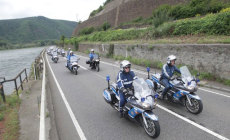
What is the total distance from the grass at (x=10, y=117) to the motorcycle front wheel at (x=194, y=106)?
17.2 ft

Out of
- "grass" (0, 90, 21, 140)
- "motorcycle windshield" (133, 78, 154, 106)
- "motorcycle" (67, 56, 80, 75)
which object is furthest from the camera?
"motorcycle" (67, 56, 80, 75)

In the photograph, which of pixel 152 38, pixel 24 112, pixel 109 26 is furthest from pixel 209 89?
pixel 109 26

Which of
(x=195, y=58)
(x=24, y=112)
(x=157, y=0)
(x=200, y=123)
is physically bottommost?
(x=24, y=112)

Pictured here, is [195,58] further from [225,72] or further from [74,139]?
[74,139]

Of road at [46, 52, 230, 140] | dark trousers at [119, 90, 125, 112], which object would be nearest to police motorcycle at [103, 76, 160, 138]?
dark trousers at [119, 90, 125, 112]

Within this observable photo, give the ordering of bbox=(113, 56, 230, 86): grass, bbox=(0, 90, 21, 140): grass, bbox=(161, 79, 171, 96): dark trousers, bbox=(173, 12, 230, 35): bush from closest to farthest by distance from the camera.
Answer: bbox=(0, 90, 21, 140): grass < bbox=(161, 79, 171, 96): dark trousers < bbox=(113, 56, 230, 86): grass < bbox=(173, 12, 230, 35): bush

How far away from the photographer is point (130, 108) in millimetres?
5223

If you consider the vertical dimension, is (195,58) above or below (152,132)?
above

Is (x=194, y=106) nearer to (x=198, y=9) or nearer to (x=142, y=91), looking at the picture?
(x=142, y=91)

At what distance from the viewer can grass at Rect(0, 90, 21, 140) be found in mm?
5130

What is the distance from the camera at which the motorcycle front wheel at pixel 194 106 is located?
561 cm

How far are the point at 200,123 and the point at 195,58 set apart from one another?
622 cm

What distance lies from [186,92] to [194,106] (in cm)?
51

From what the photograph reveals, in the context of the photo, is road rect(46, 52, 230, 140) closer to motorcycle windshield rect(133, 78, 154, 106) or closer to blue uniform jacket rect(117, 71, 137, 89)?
motorcycle windshield rect(133, 78, 154, 106)
